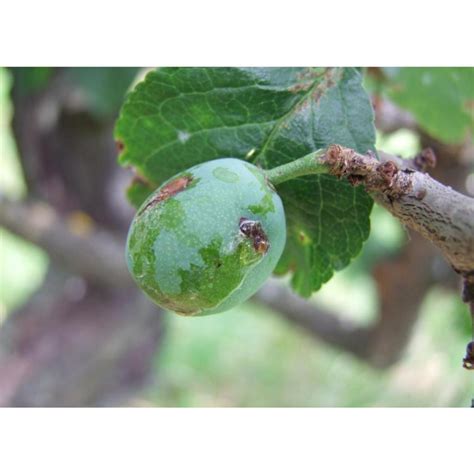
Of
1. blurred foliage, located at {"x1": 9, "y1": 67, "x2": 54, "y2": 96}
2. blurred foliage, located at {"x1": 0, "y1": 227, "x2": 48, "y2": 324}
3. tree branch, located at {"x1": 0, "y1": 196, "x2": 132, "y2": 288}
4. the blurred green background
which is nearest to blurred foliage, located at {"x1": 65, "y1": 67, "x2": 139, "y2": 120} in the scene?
blurred foliage, located at {"x1": 9, "y1": 67, "x2": 54, "y2": 96}

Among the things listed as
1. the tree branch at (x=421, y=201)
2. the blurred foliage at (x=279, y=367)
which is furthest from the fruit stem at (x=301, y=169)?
the blurred foliage at (x=279, y=367)

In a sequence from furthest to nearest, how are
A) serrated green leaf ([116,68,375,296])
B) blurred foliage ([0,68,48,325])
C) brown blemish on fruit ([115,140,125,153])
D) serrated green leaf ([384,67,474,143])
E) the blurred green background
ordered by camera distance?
blurred foliage ([0,68,48,325]) → the blurred green background → serrated green leaf ([384,67,474,143]) → brown blemish on fruit ([115,140,125,153]) → serrated green leaf ([116,68,375,296])

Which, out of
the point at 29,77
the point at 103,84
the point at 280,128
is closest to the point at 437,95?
the point at 280,128

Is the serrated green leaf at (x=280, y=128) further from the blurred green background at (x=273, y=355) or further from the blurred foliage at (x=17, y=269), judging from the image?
the blurred foliage at (x=17, y=269)

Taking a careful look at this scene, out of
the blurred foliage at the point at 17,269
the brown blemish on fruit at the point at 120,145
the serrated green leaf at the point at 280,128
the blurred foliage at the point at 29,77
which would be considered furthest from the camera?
the blurred foliage at the point at 17,269

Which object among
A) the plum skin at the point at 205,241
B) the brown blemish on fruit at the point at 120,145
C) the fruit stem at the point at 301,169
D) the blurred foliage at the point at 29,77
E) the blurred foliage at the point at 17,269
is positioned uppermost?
the fruit stem at the point at 301,169

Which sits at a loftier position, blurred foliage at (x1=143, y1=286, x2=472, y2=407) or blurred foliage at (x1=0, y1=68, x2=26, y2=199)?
blurred foliage at (x1=0, y1=68, x2=26, y2=199)

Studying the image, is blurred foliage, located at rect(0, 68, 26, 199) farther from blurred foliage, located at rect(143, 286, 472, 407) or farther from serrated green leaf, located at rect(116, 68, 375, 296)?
serrated green leaf, located at rect(116, 68, 375, 296)

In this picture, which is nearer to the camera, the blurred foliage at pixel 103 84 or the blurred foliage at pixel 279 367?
the blurred foliage at pixel 103 84

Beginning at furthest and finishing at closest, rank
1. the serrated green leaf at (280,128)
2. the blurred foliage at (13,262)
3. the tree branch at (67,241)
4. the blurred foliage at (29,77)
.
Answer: the blurred foliage at (13,262) < the tree branch at (67,241) < the blurred foliage at (29,77) < the serrated green leaf at (280,128)
